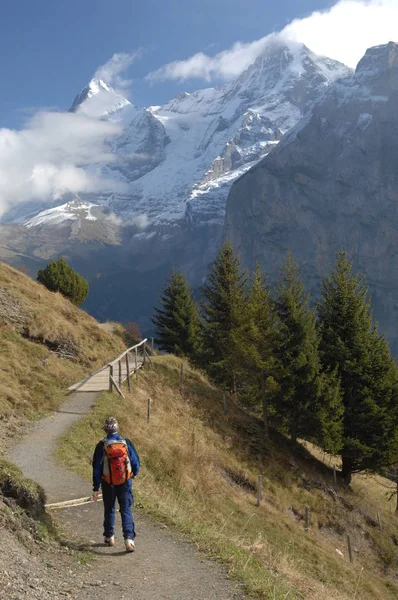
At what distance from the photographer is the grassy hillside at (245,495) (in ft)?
30.1

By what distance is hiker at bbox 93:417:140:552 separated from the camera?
24.6 feet

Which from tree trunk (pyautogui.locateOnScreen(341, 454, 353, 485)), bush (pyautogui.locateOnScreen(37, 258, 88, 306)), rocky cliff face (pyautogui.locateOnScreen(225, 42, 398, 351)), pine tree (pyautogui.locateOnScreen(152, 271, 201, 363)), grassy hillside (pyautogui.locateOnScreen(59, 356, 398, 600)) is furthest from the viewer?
rocky cliff face (pyautogui.locateOnScreen(225, 42, 398, 351))

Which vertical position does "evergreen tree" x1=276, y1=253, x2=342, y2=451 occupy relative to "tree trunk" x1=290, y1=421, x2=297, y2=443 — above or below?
above

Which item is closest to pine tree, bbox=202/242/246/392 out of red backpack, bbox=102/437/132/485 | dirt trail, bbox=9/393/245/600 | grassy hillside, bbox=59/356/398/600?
grassy hillside, bbox=59/356/398/600

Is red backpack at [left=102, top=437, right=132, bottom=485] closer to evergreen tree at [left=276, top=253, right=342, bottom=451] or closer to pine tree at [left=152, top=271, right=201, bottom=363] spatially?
evergreen tree at [left=276, top=253, right=342, bottom=451]

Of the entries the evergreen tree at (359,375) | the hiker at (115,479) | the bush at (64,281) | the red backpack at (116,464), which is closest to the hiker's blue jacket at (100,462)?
the hiker at (115,479)

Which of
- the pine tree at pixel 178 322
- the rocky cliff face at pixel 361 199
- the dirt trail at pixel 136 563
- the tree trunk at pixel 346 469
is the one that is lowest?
the tree trunk at pixel 346 469

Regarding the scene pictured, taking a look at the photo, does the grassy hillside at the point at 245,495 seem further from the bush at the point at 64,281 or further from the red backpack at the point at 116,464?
the bush at the point at 64,281

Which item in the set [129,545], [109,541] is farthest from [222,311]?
[129,545]

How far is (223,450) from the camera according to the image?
830 inches

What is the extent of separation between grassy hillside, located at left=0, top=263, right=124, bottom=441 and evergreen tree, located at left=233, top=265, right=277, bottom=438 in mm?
7500

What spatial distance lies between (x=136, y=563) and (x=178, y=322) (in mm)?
36641

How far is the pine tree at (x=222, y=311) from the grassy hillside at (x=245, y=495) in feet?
13.3

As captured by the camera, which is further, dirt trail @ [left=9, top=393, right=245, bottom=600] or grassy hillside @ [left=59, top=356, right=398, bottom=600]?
grassy hillside @ [left=59, top=356, right=398, bottom=600]
